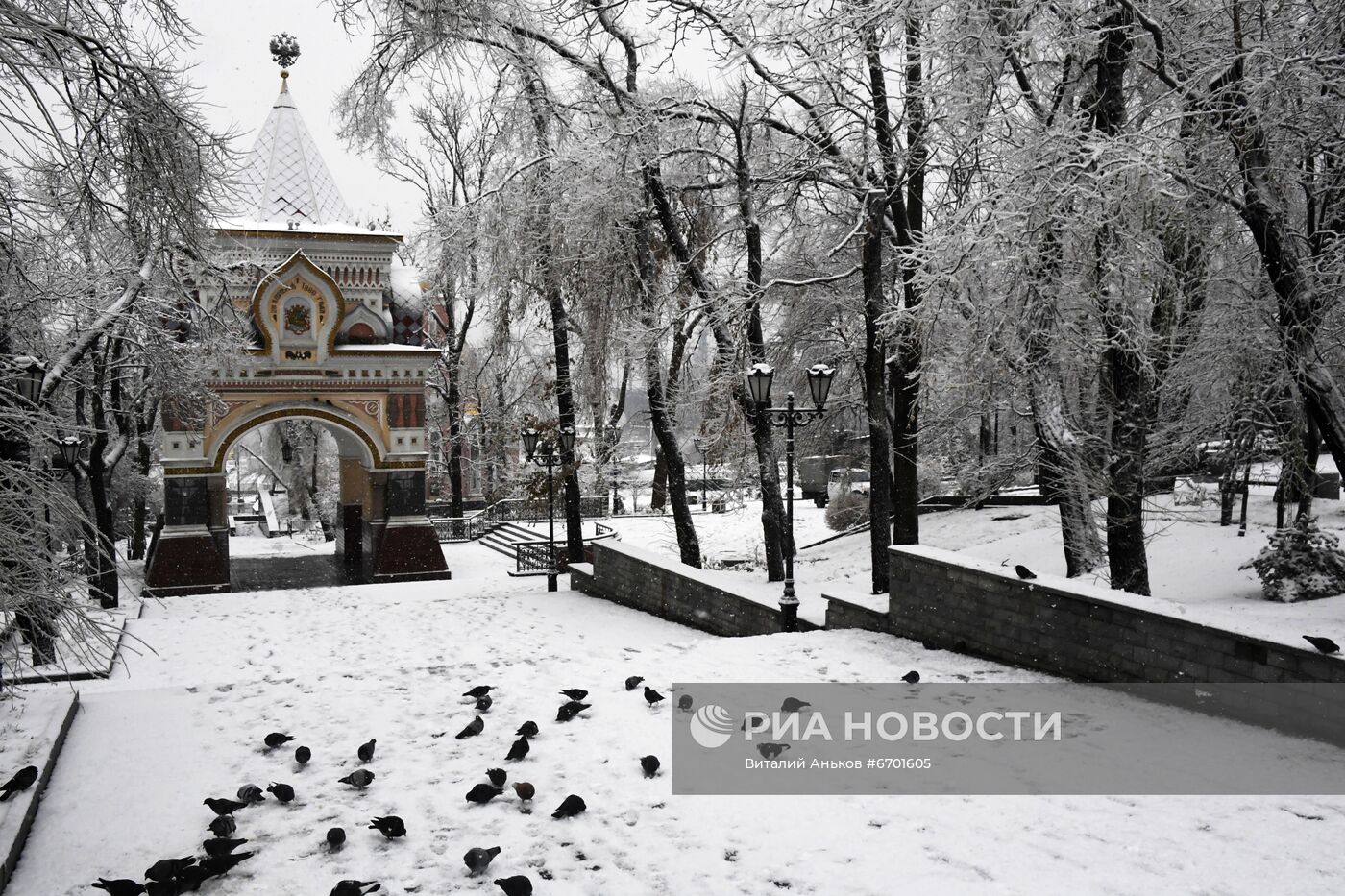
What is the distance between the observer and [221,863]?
4.54m

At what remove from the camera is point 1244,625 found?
6.64 metres

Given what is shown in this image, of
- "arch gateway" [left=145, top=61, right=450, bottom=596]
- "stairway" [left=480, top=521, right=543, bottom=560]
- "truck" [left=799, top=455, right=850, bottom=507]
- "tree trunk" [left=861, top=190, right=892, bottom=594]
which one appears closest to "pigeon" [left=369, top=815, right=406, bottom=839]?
"tree trunk" [left=861, top=190, right=892, bottom=594]

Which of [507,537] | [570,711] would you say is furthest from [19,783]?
[507,537]

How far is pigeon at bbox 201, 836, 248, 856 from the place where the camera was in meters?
4.67

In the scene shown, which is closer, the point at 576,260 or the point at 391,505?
the point at 576,260

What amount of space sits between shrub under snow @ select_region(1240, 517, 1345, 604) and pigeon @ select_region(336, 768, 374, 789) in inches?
445

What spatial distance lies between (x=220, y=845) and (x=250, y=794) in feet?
2.89

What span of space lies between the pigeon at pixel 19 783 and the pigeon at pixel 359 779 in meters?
1.80

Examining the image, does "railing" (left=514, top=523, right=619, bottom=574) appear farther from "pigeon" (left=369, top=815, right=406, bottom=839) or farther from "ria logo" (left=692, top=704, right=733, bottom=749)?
"pigeon" (left=369, top=815, right=406, bottom=839)

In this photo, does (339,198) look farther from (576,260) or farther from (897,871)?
(897,871)

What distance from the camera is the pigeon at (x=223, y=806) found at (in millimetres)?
5238

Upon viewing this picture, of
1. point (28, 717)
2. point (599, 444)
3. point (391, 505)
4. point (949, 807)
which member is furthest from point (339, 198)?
point (949, 807)

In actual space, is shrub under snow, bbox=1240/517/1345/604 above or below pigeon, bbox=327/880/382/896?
above

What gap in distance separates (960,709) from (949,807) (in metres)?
1.88
